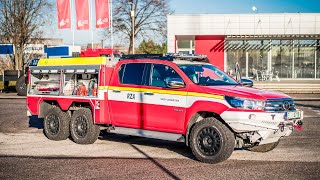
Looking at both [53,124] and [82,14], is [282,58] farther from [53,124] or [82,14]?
[53,124]

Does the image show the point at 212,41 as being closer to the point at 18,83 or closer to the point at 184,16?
the point at 184,16

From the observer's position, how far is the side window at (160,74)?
30.7 feet

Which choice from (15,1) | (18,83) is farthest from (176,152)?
(15,1)

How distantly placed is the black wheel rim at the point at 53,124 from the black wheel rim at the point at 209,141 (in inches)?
159

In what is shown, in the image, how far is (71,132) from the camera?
35.6 feet

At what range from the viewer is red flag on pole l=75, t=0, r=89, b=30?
84.1 feet

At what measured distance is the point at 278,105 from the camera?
8461 mm

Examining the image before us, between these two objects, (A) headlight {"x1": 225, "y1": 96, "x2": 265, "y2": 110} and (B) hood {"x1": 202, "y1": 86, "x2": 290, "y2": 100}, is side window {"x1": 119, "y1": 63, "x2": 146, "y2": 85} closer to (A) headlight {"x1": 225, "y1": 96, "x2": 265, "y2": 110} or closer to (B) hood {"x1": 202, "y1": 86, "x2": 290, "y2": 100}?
(B) hood {"x1": 202, "y1": 86, "x2": 290, "y2": 100}

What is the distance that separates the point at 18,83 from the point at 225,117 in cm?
2236

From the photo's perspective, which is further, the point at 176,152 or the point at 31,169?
the point at 176,152

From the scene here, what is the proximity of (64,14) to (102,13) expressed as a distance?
2.10 metres

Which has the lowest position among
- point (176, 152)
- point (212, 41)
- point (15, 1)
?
point (176, 152)

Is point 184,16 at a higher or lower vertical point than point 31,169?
higher

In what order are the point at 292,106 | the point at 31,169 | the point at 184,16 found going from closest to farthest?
the point at 31,169
the point at 292,106
the point at 184,16
